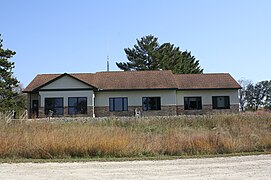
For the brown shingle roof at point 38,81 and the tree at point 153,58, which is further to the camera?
the tree at point 153,58

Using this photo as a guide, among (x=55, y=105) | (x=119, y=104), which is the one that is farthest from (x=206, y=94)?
(x=55, y=105)

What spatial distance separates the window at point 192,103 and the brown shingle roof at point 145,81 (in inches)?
48.1

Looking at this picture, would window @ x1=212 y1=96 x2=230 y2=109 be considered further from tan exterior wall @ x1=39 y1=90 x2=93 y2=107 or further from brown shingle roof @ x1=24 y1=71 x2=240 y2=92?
tan exterior wall @ x1=39 y1=90 x2=93 y2=107

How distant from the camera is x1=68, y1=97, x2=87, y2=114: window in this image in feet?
108

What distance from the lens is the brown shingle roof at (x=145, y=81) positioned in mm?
34250

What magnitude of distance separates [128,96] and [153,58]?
19.5 meters

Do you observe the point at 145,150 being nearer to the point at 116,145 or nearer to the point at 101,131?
the point at 116,145

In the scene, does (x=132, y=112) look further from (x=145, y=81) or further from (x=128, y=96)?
(x=145, y=81)

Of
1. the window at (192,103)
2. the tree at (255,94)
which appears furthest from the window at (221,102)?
the tree at (255,94)

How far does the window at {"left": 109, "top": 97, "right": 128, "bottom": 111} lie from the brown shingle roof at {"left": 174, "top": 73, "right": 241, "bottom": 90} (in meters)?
5.74

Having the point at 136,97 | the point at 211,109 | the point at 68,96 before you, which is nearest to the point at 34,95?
the point at 68,96

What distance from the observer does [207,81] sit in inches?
1420

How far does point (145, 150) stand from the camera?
13.2 meters

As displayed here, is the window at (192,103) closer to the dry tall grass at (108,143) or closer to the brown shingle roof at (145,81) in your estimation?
the brown shingle roof at (145,81)
